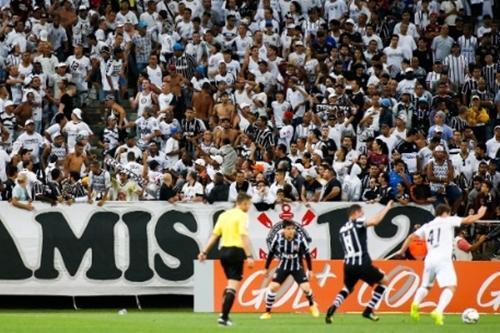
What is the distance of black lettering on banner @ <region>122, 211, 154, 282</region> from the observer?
32.3 meters

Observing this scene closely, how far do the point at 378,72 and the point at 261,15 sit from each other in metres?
4.58

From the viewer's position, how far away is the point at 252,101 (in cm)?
3697

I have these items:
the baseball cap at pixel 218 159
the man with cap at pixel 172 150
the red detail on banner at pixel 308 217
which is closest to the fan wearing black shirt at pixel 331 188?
the red detail on banner at pixel 308 217

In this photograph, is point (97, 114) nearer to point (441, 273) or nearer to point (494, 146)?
point (494, 146)

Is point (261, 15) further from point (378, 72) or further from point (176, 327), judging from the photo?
point (176, 327)

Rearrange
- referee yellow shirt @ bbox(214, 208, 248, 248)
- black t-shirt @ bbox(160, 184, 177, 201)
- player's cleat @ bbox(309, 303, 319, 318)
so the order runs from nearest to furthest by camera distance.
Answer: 1. referee yellow shirt @ bbox(214, 208, 248, 248)
2. player's cleat @ bbox(309, 303, 319, 318)
3. black t-shirt @ bbox(160, 184, 177, 201)

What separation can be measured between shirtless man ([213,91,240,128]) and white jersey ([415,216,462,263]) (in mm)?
Result: 10398

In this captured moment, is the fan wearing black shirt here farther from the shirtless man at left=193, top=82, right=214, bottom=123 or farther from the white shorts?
the white shorts

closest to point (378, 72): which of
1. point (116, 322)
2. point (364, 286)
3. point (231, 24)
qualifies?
point (231, 24)

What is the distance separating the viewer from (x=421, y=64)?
1558 inches

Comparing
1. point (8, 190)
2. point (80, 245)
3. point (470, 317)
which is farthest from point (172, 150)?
point (470, 317)

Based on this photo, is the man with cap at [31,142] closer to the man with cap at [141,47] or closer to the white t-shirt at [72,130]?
the white t-shirt at [72,130]

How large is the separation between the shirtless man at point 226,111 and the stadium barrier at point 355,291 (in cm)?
592

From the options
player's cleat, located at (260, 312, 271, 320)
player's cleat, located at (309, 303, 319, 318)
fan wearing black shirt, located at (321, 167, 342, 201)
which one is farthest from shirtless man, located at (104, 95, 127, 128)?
player's cleat, located at (309, 303, 319, 318)
